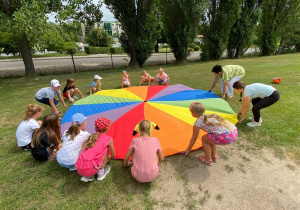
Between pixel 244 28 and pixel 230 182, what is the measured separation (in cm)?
1751

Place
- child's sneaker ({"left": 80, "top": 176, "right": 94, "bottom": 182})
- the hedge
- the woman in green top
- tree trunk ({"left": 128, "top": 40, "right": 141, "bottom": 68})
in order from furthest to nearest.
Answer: the hedge < tree trunk ({"left": 128, "top": 40, "right": 141, "bottom": 68}) < the woman in green top < child's sneaker ({"left": 80, "top": 176, "right": 94, "bottom": 182})

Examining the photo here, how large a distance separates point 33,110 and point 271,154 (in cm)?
403

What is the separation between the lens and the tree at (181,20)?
12312 mm

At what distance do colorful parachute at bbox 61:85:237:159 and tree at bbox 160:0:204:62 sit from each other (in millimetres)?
9672

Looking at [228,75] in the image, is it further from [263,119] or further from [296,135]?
[296,135]

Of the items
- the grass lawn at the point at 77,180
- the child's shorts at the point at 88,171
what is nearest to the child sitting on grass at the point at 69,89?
the grass lawn at the point at 77,180

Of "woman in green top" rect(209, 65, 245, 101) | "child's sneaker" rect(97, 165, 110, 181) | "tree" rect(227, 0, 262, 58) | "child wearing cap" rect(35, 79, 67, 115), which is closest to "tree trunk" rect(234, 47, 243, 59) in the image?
"tree" rect(227, 0, 262, 58)

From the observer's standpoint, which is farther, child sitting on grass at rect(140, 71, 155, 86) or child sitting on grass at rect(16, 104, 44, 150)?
child sitting on grass at rect(140, 71, 155, 86)

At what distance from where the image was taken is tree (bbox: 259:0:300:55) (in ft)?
52.0

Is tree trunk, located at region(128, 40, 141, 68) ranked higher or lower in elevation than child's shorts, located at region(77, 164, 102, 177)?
higher

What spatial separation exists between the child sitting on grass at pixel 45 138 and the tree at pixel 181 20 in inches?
501

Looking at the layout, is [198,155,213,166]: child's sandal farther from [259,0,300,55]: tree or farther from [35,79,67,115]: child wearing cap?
[259,0,300,55]: tree

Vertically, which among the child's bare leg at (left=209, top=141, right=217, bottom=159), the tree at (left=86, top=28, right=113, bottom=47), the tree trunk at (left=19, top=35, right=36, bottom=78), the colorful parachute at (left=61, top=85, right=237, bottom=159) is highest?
the tree at (left=86, top=28, right=113, bottom=47)

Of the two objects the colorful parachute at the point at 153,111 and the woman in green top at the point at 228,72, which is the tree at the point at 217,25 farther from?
the colorful parachute at the point at 153,111
